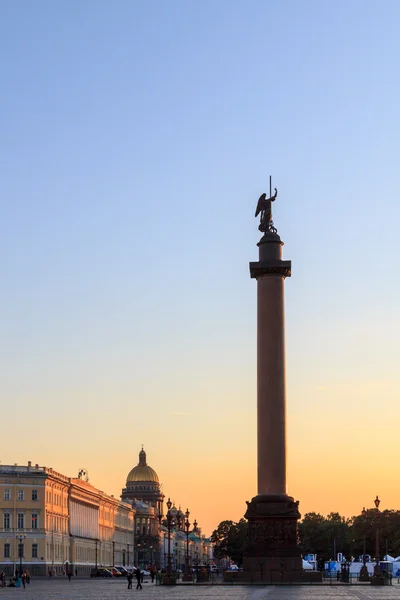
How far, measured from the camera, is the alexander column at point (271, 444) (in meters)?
65.2

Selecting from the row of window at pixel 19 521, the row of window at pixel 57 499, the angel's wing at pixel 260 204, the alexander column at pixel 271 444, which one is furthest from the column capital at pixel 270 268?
the row of window at pixel 57 499

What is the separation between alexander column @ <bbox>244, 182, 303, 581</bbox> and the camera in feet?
214

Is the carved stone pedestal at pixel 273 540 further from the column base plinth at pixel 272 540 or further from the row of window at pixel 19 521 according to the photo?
the row of window at pixel 19 521

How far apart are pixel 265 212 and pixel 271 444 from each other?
15.9 meters

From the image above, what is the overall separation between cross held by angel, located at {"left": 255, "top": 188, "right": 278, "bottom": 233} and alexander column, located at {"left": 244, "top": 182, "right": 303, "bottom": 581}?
129cm

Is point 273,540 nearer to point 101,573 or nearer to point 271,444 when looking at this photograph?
point 271,444

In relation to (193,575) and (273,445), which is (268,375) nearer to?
(273,445)

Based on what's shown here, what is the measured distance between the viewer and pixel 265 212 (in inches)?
2943

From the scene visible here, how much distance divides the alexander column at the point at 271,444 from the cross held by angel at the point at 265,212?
4.23 feet

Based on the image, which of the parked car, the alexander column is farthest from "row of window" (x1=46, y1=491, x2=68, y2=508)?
the alexander column

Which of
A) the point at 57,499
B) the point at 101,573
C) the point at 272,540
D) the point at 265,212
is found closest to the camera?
the point at 272,540

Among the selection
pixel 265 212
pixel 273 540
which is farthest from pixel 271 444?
pixel 265 212

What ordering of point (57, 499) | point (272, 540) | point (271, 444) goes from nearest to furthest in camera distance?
point (272, 540) → point (271, 444) → point (57, 499)

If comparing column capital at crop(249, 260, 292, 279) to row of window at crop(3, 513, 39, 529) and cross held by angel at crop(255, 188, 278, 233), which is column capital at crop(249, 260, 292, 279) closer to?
cross held by angel at crop(255, 188, 278, 233)
